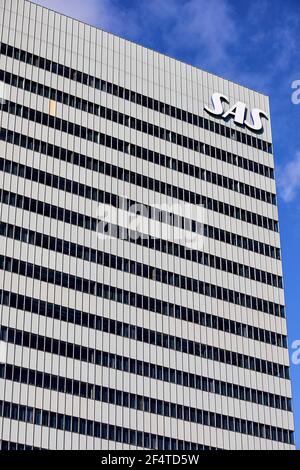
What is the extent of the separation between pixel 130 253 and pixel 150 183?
13534 millimetres

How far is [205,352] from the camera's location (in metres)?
152

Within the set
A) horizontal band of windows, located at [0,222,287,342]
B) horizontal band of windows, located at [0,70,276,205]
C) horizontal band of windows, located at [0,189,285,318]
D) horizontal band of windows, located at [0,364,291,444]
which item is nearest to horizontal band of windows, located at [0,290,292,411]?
horizontal band of windows, located at [0,222,287,342]

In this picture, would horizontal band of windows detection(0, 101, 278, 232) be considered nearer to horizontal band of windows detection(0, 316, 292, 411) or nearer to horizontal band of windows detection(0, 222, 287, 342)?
horizontal band of windows detection(0, 222, 287, 342)

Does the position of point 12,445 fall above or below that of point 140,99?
below

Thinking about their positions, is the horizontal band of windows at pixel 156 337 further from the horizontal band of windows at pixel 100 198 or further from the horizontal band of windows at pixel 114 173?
the horizontal band of windows at pixel 114 173

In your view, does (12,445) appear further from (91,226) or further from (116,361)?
(91,226)

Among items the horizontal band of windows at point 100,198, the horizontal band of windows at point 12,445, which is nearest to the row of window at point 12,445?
the horizontal band of windows at point 12,445

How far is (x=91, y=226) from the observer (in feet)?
491

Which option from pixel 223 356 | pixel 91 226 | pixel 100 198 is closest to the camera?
pixel 91 226

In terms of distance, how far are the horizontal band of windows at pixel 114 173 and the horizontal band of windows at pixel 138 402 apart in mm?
29054

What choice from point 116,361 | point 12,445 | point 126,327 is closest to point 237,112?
point 126,327

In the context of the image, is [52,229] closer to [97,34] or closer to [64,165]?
[64,165]

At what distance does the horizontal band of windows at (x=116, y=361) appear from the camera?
138125mm
